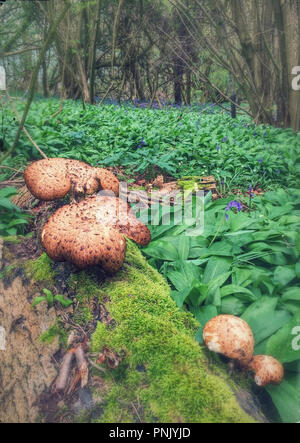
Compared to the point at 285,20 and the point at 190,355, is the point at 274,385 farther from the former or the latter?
the point at 285,20

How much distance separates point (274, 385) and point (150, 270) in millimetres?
919

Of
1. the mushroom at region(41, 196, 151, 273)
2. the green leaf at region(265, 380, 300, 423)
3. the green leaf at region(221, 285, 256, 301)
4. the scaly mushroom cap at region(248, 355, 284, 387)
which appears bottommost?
the green leaf at region(265, 380, 300, 423)

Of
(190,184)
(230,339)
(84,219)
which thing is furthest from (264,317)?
(190,184)

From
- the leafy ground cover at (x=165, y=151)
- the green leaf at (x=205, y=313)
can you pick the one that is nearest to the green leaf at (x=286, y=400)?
the green leaf at (x=205, y=313)

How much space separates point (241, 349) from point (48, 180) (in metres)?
1.65

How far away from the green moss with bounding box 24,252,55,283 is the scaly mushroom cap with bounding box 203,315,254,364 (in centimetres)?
95

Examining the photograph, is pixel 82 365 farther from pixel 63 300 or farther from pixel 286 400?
pixel 286 400

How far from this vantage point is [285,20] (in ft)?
18.3

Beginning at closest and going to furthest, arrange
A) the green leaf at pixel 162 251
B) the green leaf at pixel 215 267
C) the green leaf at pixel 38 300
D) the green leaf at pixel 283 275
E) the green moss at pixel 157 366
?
the green moss at pixel 157 366
the green leaf at pixel 38 300
the green leaf at pixel 283 275
the green leaf at pixel 215 267
the green leaf at pixel 162 251

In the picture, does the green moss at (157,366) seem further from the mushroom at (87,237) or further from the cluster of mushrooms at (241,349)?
the mushroom at (87,237)

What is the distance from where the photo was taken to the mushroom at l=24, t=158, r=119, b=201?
2.29m

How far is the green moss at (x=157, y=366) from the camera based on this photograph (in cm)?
127

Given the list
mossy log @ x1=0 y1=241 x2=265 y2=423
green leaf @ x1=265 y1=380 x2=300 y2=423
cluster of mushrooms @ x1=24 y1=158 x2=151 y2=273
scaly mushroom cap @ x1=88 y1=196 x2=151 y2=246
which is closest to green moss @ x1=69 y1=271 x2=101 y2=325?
mossy log @ x1=0 y1=241 x2=265 y2=423

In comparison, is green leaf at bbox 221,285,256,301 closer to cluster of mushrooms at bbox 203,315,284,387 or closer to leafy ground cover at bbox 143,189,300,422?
leafy ground cover at bbox 143,189,300,422
